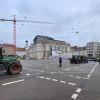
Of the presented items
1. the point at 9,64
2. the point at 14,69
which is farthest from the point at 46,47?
the point at 9,64

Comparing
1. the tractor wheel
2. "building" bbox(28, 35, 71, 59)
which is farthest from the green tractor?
"building" bbox(28, 35, 71, 59)

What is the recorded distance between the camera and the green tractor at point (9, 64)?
888 inches

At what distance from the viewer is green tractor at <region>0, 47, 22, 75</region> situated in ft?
74.0

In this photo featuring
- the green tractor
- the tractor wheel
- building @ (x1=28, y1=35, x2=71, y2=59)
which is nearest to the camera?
the green tractor

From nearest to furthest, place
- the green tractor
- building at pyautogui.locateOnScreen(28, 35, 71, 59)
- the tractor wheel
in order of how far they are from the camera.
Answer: the green tractor → the tractor wheel → building at pyautogui.locateOnScreen(28, 35, 71, 59)

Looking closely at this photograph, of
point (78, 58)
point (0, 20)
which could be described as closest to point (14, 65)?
point (0, 20)

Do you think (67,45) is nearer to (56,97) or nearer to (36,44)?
(36,44)

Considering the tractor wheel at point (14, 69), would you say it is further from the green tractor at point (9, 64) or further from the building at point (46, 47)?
the building at point (46, 47)

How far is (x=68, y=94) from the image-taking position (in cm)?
1116

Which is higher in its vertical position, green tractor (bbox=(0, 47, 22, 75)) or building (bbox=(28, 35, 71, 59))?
building (bbox=(28, 35, 71, 59))

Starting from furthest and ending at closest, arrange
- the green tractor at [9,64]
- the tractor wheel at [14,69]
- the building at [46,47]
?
the building at [46,47] → the tractor wheel at [14,69] → the green tractor at [9,64]

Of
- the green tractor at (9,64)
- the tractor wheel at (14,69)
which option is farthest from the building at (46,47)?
the green tractor at (9,64)

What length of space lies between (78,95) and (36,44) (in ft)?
525

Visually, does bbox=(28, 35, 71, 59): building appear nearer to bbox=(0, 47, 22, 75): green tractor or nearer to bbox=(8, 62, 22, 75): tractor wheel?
bbox=(8, 62, 22, 75): tractor wheel
